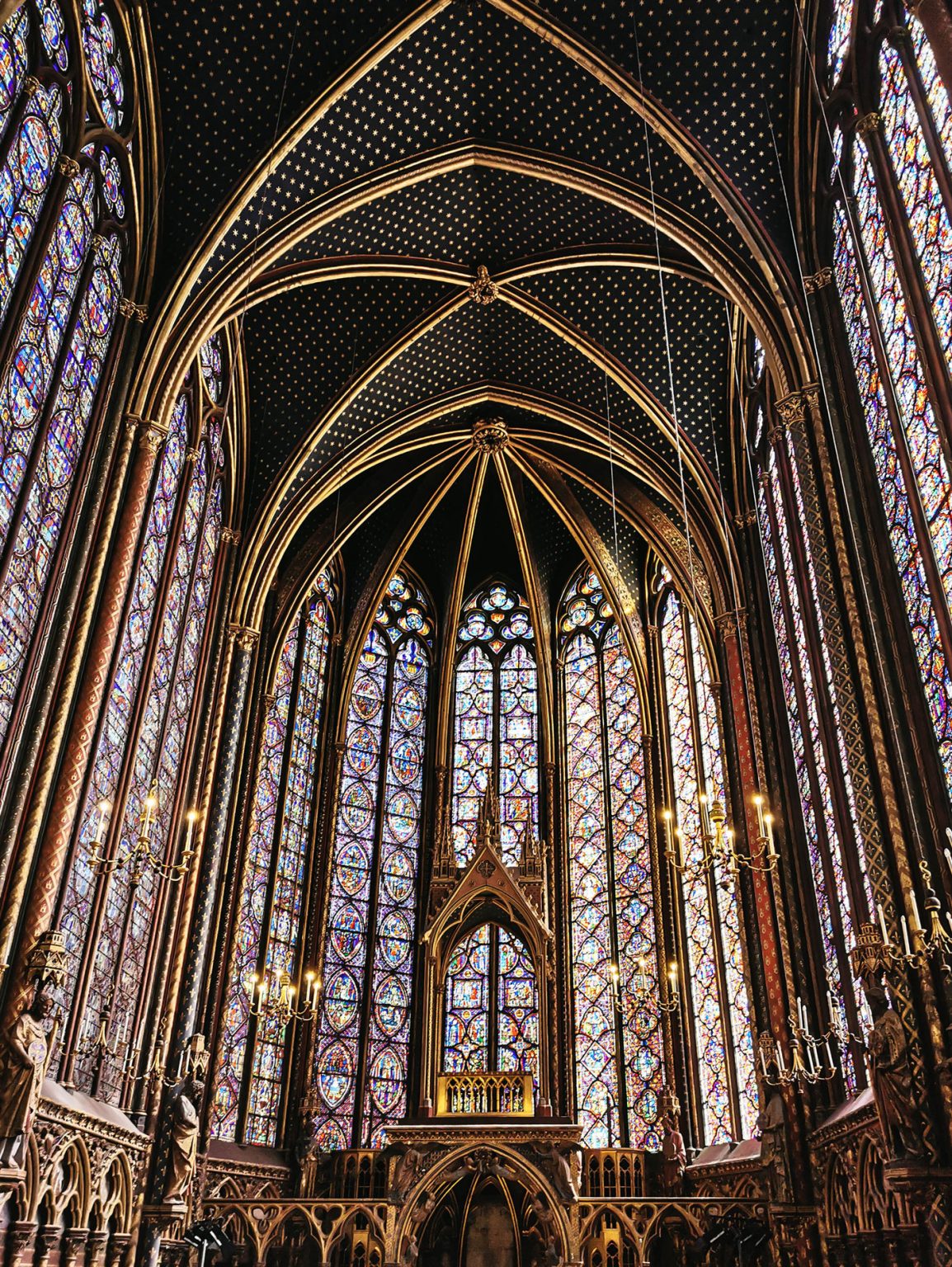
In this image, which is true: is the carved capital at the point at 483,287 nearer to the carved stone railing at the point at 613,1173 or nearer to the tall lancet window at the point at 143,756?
the tall lancet window at the point at 143,756

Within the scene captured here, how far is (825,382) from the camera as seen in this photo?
13.4 m

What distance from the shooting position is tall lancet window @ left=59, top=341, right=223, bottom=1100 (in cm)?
1333

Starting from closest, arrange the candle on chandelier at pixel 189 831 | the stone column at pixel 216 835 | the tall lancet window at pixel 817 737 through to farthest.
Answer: the tall lancet window at pixel 817 737 → the candle on chandelier at pixel 189 831 → the stone column at pixel 216 835

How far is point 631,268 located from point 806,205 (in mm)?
4067

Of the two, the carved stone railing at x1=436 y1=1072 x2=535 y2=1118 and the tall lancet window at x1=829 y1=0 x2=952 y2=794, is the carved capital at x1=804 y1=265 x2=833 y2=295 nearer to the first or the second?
the tall lancet window at x1=829 y1=0 x2=952 y2=794

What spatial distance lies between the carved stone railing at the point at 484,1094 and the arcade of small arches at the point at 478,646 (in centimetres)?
11

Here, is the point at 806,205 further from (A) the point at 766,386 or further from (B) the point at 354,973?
(B) the point at 354,973

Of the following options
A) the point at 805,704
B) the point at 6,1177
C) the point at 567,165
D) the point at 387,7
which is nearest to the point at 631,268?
the point at 567,165

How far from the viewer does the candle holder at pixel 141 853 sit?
10922mm

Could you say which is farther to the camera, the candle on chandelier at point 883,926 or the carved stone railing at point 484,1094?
the carved stone railing at point 484,1094

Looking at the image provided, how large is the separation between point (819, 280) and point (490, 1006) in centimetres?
1364

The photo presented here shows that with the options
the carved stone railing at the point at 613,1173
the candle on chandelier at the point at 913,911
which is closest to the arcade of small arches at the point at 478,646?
the carved stone railing at the point at 613,1173

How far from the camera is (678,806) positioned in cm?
2084

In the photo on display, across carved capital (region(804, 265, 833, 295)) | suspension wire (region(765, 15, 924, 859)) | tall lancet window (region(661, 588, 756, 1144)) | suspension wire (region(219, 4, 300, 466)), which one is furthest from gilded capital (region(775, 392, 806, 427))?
suspension wire (region(219, 4, 300, 466))
